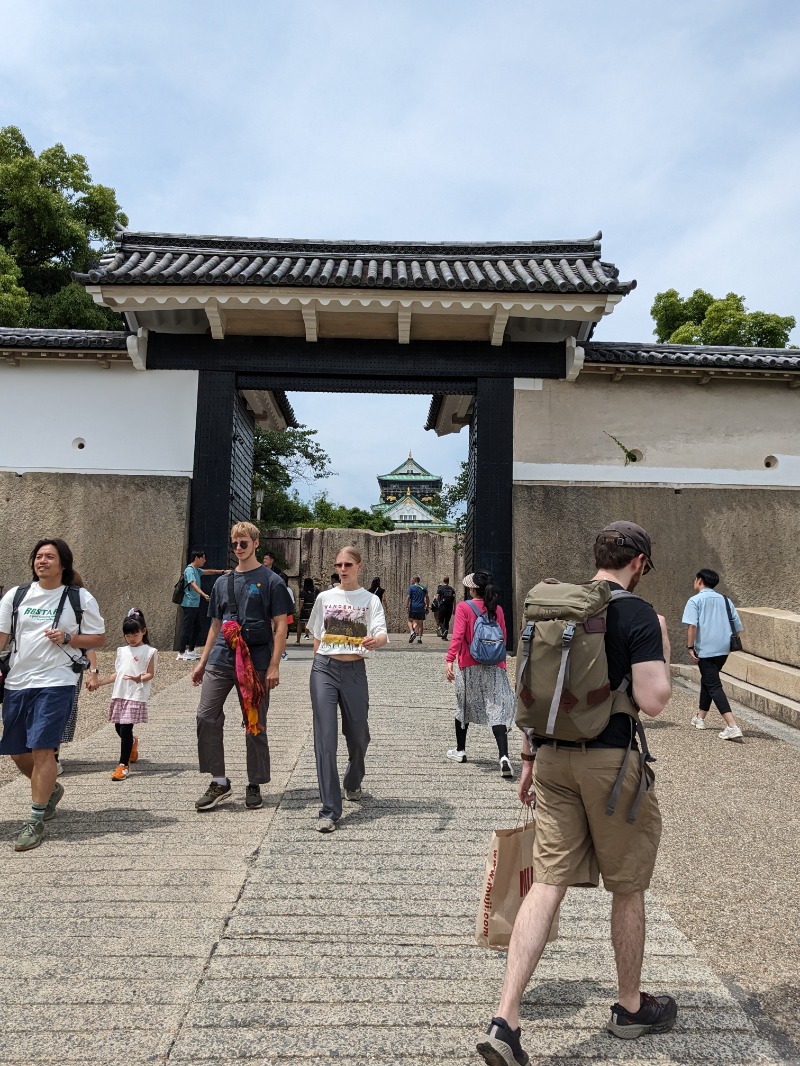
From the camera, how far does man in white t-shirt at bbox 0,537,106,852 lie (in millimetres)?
4781

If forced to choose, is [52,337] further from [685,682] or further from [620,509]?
[685,682]

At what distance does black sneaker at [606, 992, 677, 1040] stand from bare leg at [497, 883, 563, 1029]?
0.40 meters

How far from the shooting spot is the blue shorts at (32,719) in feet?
15.6

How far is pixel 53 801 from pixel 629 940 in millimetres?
3810

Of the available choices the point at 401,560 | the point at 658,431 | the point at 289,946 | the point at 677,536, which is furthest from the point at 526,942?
the point at 401,560

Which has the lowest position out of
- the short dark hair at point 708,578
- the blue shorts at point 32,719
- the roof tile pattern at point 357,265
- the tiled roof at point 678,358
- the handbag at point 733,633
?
the blue shorts at point 32,719

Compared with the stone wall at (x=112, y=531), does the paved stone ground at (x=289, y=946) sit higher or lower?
lower

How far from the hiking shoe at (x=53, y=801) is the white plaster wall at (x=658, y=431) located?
8634 millimetres

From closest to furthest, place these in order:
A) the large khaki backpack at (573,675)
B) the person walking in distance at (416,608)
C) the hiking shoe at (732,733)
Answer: the large khaki backpack at (573,675), the hiking shoe at (732,733), the person walking in distance at (416,608)

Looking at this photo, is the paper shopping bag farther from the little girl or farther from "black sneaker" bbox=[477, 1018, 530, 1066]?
the little girl

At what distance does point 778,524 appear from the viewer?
12758 mm

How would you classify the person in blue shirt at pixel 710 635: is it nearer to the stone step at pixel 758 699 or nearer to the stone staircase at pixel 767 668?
the stone step at pixel 758 699

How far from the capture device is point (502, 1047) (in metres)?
2.53

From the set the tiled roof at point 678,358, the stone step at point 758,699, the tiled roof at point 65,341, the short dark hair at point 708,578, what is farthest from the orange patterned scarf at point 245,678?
the tiled roof at point 678,358
